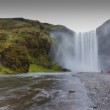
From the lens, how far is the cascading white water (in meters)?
168

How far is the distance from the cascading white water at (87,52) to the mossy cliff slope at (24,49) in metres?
25.1

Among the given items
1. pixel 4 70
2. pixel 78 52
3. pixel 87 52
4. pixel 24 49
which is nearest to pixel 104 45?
pixel 87 52

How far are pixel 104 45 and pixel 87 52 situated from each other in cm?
1512

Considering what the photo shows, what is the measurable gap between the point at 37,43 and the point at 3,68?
206 feet

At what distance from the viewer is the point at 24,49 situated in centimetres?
10162

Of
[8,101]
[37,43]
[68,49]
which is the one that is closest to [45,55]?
[37,43]

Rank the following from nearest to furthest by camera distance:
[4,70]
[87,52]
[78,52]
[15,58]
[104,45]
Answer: [4,70]
[15,58]
[87,52]
[78,52]
[104,45]

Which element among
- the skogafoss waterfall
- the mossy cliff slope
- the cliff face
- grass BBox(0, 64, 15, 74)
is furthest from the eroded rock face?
the cliff face

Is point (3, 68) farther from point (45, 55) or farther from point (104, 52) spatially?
point (104, 52)

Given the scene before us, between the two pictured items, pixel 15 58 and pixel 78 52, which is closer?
pixel 15 58

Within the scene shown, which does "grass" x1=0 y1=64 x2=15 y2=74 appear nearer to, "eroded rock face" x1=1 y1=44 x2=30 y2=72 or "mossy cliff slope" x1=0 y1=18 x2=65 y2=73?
"mossy cliff slope" x1=0 y1=18 x2=65 y2=73

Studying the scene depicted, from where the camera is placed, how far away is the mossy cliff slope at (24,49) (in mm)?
93375

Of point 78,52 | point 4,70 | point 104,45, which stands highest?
point 104,45

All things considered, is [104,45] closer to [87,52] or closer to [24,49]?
[87,52]
